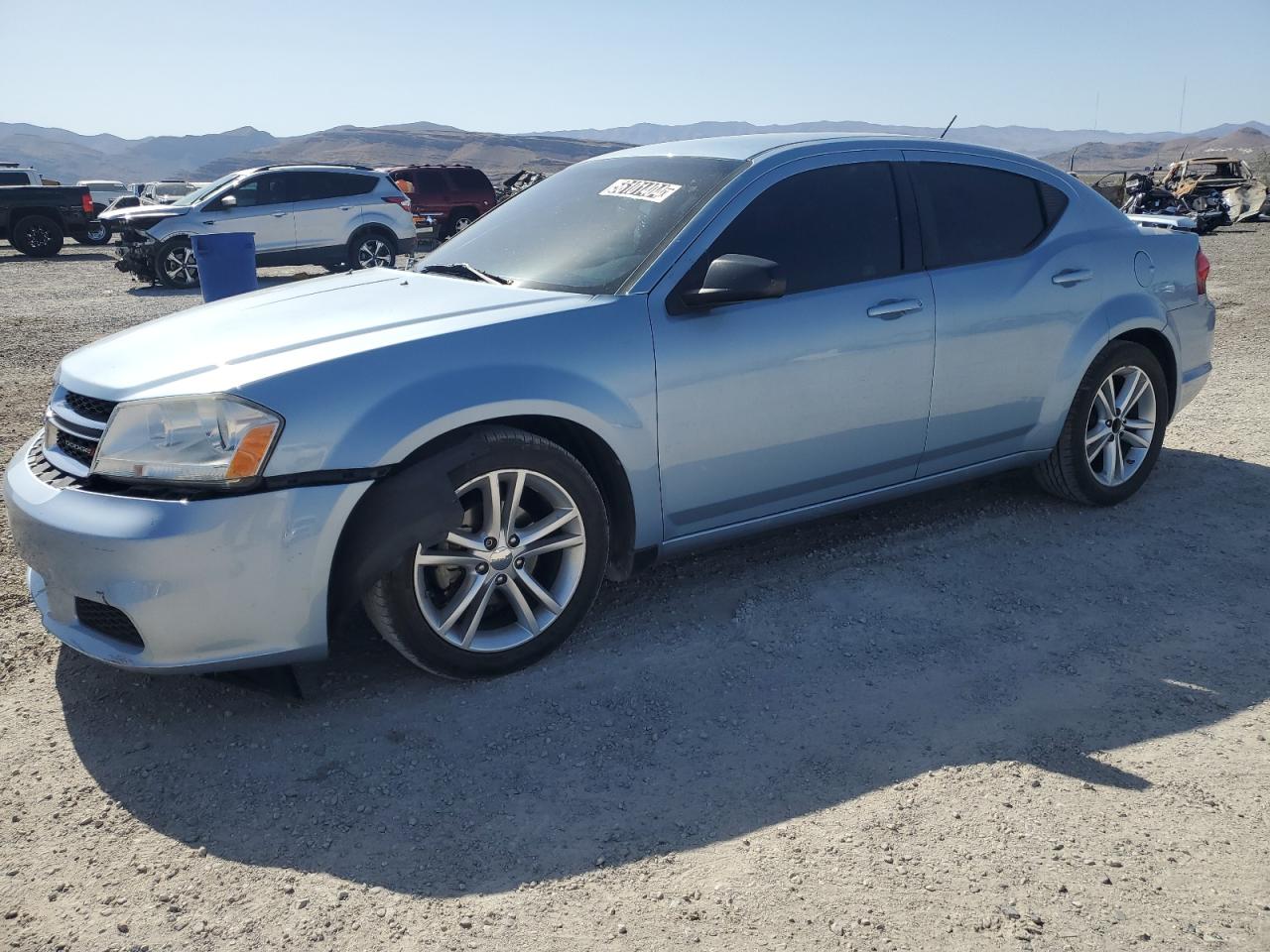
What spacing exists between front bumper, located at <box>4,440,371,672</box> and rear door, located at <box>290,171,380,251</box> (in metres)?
14.4

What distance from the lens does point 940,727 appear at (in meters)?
3.23

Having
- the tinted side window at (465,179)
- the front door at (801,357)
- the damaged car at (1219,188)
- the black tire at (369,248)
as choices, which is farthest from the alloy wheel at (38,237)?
the damaged car at (1219,188)

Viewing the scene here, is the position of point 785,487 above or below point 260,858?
above

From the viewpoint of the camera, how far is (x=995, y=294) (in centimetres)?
445

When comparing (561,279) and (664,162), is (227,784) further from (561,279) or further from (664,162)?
(664,162)

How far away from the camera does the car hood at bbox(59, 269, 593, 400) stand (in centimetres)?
317

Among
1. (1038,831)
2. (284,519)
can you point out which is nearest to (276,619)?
(284,519)

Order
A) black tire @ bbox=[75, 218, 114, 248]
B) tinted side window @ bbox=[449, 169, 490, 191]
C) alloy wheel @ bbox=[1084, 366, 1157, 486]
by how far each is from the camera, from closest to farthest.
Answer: alloy wheel @ bbox=[1084, 366, 1157, 486] → black tire @ bbox=[75, 218, 114, 248] → tinted side window @ bbox=[449, 169, 490, 191]

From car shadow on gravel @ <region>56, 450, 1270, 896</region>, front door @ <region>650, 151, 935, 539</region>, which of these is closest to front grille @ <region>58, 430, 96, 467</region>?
car shadow on gravel @ <region>56, 450, 1270, 896</region>

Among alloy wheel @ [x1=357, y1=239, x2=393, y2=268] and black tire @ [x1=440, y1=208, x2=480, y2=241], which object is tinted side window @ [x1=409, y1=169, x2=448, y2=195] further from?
alloy wheel @ [x1=357, y1=239, x2=393, y2=268]

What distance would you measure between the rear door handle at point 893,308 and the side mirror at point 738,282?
2.09 ft

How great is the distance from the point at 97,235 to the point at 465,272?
2512 cm

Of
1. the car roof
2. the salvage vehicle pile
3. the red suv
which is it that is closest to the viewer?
the car roof

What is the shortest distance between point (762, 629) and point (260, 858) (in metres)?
1.91
